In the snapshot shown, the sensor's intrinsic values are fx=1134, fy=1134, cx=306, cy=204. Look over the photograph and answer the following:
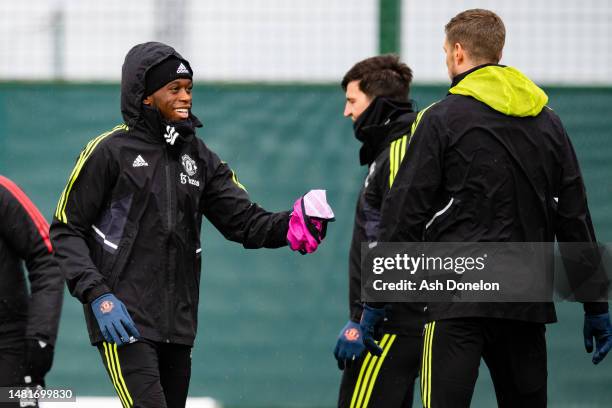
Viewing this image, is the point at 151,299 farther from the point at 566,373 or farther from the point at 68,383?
the point at 566,373

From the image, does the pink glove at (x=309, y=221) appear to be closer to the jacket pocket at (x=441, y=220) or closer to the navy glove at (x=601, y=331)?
the jacket pocket at (x=441, y=220)

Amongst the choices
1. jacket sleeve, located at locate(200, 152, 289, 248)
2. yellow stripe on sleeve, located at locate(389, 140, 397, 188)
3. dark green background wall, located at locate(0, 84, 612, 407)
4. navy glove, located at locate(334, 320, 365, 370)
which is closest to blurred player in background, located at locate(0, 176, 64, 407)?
jacket sleeve, located at locate(200, 152, 289, 248)

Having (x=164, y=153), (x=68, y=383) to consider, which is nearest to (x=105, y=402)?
(x=68, y=383)

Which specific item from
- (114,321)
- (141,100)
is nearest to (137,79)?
(141,100)

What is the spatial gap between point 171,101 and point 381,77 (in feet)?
4.33

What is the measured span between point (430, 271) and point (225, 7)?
390cm

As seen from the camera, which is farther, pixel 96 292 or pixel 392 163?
pixel 392 163

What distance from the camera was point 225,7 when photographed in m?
7.99

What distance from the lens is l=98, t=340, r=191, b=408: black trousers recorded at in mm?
4629

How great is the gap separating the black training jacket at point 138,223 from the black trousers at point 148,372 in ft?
0.25

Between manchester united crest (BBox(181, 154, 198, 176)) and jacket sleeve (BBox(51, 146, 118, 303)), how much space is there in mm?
334

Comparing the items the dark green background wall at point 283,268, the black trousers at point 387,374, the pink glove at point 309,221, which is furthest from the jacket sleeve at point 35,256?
the dark green background wall at point 283,268

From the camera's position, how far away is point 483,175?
4.51m

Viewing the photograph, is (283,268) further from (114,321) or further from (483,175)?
(483,175)
